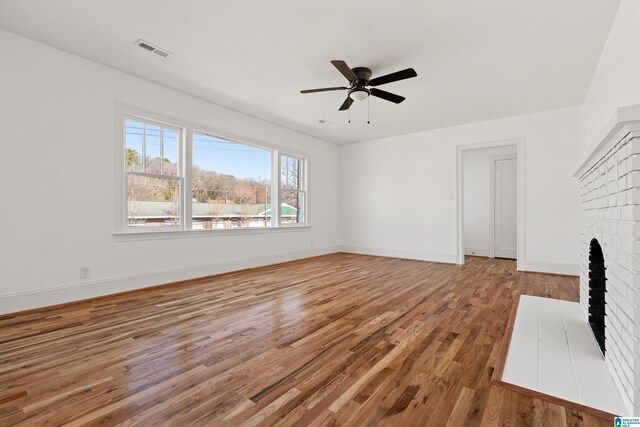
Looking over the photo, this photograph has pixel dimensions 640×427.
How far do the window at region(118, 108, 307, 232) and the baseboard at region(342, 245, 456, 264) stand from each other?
187 centimetres

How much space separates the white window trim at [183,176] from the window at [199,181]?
0.02 metres

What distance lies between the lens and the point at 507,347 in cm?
210

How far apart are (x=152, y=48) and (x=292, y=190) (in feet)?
11.9

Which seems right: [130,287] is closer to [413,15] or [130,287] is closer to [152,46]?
[152,46]

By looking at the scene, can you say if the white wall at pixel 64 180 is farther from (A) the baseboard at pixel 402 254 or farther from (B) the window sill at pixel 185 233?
(A) the baseboard at pixel 402 254

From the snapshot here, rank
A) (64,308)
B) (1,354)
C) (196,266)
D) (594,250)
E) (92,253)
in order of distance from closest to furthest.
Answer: (1,354) → (594,250) → (64,308) → (92,253) → (196,266)

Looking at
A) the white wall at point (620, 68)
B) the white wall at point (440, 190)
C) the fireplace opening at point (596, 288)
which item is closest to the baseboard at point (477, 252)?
the white wall at point (440, 190)

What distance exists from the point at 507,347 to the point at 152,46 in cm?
417

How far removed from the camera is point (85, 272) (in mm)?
3318

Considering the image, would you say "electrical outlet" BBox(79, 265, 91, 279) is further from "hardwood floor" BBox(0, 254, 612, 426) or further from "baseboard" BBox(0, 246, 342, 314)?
"hardwood floor" BBox(0, 254, 612, 426)

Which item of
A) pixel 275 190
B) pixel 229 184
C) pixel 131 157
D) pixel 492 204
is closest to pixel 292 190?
pixel 275 190

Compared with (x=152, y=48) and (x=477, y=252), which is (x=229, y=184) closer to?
(x=152, y=48)

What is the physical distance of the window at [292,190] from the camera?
20.0 ft

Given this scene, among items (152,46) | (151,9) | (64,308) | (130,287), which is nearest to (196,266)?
(130,287)
